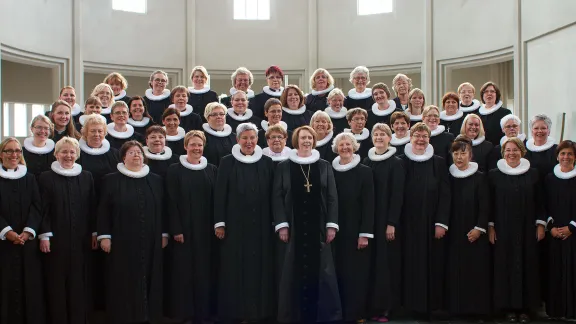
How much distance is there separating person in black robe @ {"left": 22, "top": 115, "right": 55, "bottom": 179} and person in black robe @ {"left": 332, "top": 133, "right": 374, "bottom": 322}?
2778mm

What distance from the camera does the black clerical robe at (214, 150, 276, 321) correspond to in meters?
6.68

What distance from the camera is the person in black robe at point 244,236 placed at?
668 centimetres

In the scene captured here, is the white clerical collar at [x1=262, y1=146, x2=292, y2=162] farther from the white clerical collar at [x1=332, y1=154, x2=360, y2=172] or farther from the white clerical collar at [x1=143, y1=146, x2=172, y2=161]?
the white clerical collar at [x1=143, y1=146, x2=172, y2=161]

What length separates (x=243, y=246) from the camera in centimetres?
671

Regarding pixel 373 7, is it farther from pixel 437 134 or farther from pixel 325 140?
pixel 325 140

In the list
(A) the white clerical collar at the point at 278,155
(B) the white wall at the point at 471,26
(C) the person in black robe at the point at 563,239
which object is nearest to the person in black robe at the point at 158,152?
(A) the white clerical collar at the point at 278,155

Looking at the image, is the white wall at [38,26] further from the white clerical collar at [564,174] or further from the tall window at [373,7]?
the white clerical collar at [564,174]

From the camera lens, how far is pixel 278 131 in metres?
6.80

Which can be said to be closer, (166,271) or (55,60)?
(166,271)

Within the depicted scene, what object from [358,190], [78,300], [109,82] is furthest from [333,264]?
[109,82]

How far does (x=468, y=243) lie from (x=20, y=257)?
14.0 feet

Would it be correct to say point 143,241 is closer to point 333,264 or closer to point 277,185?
point 277,185

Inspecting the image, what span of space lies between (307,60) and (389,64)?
1.81 m

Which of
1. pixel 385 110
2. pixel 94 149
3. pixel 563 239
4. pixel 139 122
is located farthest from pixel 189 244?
pixel 563 239
